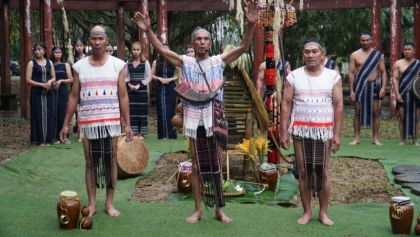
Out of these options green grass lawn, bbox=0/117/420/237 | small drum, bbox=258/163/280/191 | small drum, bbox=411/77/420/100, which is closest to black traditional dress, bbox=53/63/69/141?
green grass lawn, bbox=0/117/420/237

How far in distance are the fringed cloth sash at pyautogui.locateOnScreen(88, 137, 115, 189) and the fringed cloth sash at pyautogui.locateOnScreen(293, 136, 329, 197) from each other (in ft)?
5.23

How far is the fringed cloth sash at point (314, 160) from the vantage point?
5738 millimetres

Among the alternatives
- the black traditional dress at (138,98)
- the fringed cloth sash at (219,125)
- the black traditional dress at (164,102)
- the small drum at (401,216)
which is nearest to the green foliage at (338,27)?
the black traditional dress at (164,102)

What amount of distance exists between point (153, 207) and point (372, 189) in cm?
247

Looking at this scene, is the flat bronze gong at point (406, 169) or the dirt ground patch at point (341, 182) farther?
the flat bronze gong at point (406, 169)

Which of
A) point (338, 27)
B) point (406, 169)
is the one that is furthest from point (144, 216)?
point (338, 27)

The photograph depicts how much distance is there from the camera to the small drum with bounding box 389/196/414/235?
537cm

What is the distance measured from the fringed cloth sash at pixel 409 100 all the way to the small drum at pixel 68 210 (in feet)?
21.8

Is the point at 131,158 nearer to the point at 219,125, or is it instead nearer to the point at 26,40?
the point at 219,125

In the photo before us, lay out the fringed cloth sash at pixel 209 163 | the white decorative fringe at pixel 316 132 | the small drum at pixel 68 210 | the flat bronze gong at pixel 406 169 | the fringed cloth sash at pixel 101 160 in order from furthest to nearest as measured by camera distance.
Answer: the flat bronze gong at pixel 406 169 < the fringed cloth sash at pixel 101 160 < the fringed cloth sash at pixel 209 163 < the white decorative fringe at pixel 316 132 < the small drum at pixel 68 210

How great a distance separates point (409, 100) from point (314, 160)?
219 inches

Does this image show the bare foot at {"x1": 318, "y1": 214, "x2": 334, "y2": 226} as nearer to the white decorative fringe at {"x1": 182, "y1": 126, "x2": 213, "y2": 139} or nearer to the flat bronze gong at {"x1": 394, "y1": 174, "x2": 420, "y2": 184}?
the white decorative fringe at {"x1": 182, "y1": 126, "x2": 213, "y2": 139}

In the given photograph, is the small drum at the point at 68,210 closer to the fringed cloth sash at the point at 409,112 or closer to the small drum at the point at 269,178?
the small drum at the point at 269,178

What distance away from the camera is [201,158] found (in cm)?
586
